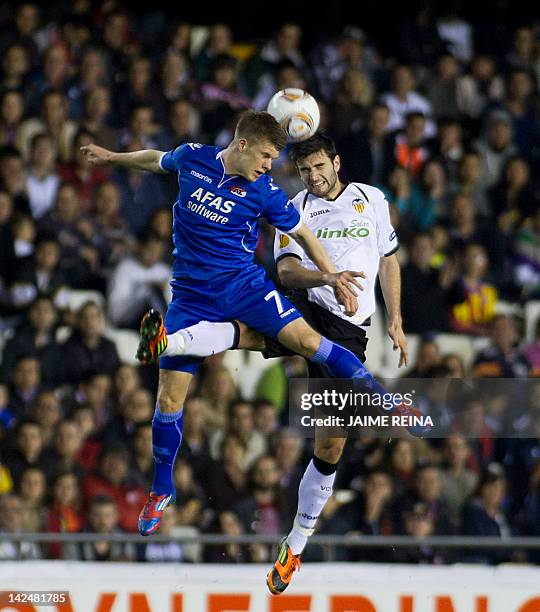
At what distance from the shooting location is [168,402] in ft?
27.5

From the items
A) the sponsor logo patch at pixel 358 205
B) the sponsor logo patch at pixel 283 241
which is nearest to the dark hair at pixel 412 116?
the sponsor logo patch at pixel 358 205

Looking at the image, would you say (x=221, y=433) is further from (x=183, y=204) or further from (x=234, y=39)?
(x=234, y=39)

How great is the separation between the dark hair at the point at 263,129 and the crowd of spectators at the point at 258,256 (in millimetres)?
3410

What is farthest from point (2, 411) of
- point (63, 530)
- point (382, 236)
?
point (382, 236)

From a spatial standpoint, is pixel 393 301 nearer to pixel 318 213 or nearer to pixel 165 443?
pixel 318 213

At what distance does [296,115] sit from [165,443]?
2049mm

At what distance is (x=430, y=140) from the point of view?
43.9 feet

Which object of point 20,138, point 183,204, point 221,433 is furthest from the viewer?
point 20,138

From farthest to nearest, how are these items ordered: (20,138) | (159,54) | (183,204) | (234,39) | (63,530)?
(234,39) < (159,54) < (20,138) < (63,530) < (183,204)

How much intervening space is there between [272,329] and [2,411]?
3465 millimetres

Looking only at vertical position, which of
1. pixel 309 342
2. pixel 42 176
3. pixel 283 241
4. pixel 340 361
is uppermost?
pixel 283 241

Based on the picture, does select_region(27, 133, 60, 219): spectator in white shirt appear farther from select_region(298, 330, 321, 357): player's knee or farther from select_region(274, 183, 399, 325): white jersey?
select_region(298, 330, 321, 357): player's knee

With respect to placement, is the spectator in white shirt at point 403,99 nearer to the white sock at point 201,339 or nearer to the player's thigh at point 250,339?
the player's thigh at point 250,339

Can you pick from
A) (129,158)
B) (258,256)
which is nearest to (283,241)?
(129,158)
